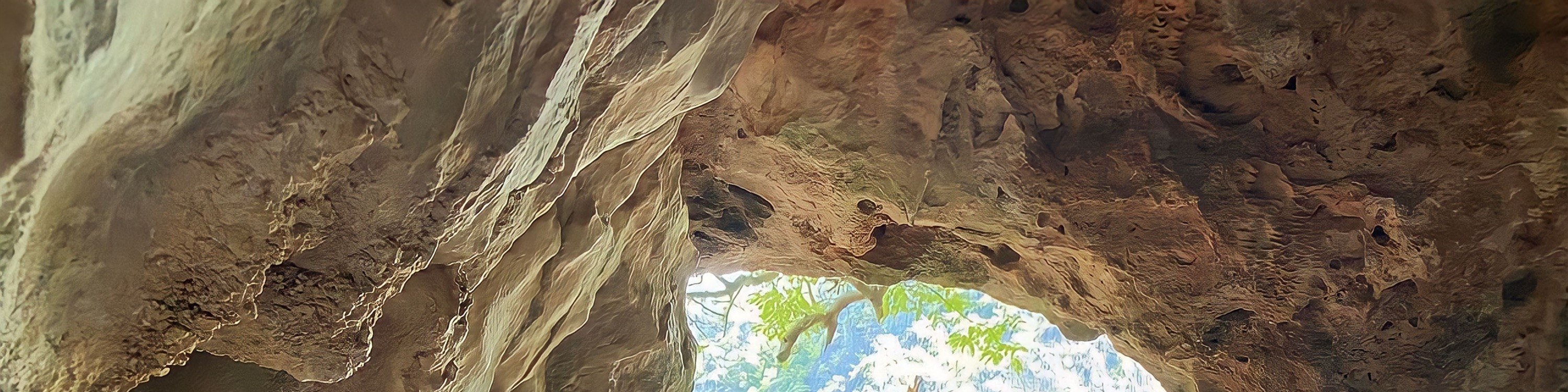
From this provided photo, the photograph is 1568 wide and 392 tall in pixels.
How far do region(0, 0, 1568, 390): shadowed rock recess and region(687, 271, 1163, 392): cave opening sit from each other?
11.0 feet

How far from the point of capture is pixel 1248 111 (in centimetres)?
277

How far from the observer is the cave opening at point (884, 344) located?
7.81 m

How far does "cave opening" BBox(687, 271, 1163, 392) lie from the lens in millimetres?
7809

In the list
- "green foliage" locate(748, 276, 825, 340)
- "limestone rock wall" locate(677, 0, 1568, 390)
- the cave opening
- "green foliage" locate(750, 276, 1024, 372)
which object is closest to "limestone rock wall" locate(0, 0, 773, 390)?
"limestone rock wall" locate(677, 0, 1568, 390)

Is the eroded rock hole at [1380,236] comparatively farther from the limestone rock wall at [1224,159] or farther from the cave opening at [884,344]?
the cave opening at [884,344]

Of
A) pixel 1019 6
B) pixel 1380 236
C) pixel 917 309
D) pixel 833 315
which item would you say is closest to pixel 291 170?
pixel 1019 6

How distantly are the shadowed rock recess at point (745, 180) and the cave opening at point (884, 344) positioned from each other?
337 cm

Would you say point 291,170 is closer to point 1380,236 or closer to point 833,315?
point 1380,236

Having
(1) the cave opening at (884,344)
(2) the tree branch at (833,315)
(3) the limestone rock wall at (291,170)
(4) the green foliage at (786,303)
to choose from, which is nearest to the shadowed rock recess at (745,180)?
(3) the limestone rock wall at (291,170)

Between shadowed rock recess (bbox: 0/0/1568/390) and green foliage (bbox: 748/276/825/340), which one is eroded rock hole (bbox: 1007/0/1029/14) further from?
green foliage (bbox: 748/276/825/340)

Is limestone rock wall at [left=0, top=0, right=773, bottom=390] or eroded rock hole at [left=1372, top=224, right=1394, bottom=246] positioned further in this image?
eroded rock hole at [left=1372, top=224, right=1394, bottom=246]

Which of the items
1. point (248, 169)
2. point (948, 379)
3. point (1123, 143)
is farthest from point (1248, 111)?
point (948, 379)

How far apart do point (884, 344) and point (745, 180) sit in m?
6.89

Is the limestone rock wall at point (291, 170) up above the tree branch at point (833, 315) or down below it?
above
